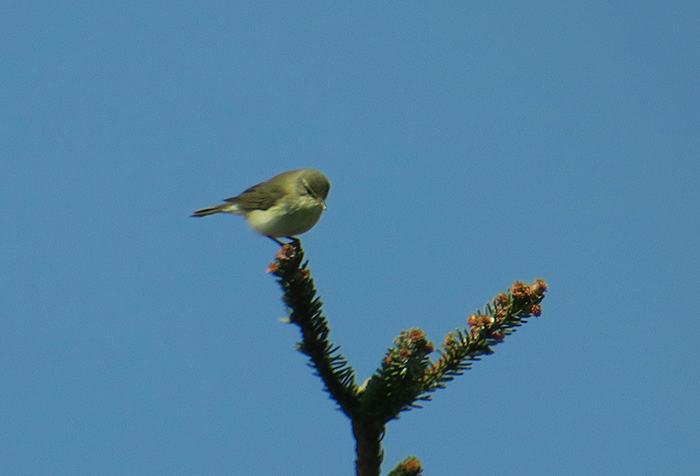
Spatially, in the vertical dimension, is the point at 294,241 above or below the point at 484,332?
above

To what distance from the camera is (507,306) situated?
9.84 ft

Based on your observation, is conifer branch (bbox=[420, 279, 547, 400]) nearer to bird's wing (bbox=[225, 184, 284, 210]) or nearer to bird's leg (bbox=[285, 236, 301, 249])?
bird's leg (bbox=[285, 236, 301, 249])

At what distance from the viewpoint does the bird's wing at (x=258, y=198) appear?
6602mm

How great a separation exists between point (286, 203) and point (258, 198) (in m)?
0.52

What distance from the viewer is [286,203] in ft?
21.1

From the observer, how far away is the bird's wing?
6.60 m

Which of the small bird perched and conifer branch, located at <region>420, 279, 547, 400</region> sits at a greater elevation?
the small bird perched

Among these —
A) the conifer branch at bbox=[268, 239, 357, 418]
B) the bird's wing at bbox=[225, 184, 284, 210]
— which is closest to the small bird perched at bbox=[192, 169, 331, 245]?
the bird's wing at bbox=[225, 184, 284, 210]

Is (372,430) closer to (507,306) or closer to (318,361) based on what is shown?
(318,361)

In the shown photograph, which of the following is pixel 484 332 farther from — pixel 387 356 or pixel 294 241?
pixel 294 241

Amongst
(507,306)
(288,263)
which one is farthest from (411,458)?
(288,263)

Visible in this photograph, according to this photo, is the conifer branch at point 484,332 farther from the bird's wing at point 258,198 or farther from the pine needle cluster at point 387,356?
the bird's wing at point 258,198

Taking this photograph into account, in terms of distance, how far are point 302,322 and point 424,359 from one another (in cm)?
65

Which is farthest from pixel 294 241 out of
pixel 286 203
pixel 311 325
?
pixel 311 325
